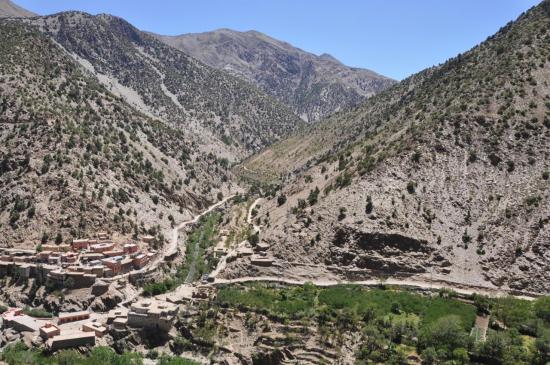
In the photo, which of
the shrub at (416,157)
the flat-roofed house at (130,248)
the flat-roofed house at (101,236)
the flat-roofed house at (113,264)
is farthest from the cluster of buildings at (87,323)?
the shrub at (416,157)

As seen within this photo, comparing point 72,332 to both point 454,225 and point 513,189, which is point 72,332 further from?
point 513,189

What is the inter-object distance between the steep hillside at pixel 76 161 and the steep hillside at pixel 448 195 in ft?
58.1

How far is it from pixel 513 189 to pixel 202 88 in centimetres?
15149

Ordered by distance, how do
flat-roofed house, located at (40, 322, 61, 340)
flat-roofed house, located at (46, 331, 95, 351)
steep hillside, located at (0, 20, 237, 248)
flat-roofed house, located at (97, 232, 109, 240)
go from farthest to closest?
steep hillside, located at (0, 20, 237, 248), flat-roofed house, located at (97, 232, 109, 240), flat-roofed house, located at (40, 322, 61, 340), flat-roofed house, located at (46, 331, 95, 351)

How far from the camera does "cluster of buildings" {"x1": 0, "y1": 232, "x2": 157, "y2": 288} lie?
5434 cm

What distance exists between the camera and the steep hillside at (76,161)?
65188mm

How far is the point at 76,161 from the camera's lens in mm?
73500

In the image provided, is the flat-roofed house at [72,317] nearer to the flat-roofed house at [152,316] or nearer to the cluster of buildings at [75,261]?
the cluster of buildings at [75,261]

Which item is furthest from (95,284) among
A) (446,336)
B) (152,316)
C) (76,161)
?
(446,336)

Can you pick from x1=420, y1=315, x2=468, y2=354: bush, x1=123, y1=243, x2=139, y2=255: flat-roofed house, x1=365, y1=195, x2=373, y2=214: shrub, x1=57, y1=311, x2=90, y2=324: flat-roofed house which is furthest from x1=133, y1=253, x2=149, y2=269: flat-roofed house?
x1=420, y1=315, x2=468, y2=354: bush

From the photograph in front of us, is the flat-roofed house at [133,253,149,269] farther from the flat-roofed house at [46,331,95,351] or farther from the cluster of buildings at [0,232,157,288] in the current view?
the flat-roofed house at [46,331,95,351]

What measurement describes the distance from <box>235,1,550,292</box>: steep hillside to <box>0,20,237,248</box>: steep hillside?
58.1 ft

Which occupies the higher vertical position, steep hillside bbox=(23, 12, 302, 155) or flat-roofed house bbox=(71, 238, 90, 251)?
steep hillside bbox=(23, 12, 302, 155)

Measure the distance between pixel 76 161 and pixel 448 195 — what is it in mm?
45368
